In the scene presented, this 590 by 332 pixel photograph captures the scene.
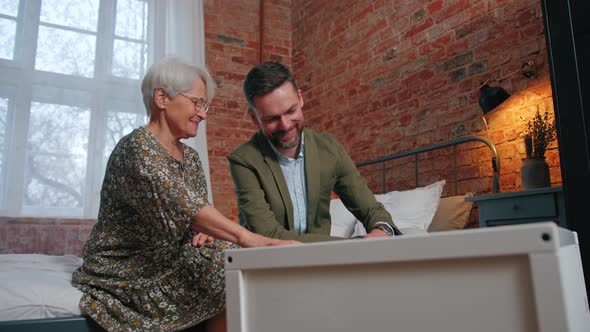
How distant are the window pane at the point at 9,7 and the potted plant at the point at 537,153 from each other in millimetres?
3585

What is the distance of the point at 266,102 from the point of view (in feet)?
6.10

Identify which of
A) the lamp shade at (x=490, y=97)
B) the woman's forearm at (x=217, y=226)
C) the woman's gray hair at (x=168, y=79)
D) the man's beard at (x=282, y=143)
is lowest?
the woman's forearm at (x=217, y=226)

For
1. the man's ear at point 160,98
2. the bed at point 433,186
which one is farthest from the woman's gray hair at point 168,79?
the bed at point 433,186

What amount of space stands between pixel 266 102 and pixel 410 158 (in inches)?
70.3

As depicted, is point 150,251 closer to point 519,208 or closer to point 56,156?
point 519,208

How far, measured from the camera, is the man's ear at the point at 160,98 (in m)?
1.80

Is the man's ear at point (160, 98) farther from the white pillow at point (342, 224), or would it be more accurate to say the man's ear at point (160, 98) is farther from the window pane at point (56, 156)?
the window pane at point (56, 156)

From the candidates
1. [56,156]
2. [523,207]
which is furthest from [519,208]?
[56,156]

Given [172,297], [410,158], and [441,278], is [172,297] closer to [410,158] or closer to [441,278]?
[441,278]

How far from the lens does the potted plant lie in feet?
7.73

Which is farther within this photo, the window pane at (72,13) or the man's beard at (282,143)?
the window pane at (72,13)

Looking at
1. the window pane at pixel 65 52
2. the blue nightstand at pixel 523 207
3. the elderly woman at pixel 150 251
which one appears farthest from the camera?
the window pane at pixel 65 52

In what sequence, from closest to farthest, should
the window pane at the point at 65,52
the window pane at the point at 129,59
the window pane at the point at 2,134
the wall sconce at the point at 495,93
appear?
the wall sconce at the point at 495,93 < the window pane at the point at 2,134 < the window pane at the point at 65,52 < the window pane at the point at 129,59

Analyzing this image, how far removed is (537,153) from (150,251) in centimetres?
189
